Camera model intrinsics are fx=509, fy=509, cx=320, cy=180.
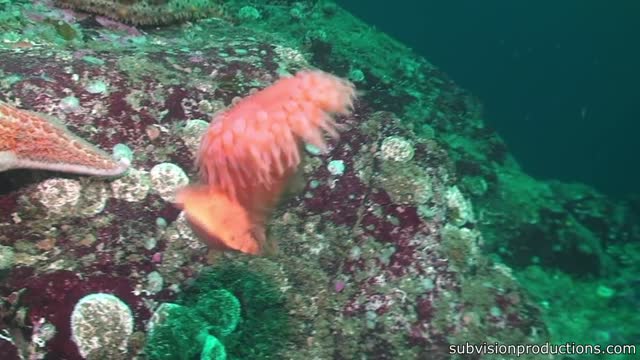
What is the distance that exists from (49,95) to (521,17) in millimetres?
71634

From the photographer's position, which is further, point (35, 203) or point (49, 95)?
point (49, 95)

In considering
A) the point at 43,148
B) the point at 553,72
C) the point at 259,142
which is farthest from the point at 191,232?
the point at 553,72

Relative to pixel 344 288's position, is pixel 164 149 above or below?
above

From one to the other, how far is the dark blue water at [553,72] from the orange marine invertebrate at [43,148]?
20980 millimetres

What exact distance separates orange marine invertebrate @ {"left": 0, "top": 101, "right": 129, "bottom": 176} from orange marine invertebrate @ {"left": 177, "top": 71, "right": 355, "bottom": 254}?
1.03 m

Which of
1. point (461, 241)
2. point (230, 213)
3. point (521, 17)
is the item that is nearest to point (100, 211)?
point (230, 213)

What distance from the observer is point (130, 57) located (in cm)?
407

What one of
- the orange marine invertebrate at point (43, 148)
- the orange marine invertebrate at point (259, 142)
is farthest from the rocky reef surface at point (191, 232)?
the orange marine invertebrate at point (259, 142)

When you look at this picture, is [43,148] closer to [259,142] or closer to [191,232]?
[191,232]

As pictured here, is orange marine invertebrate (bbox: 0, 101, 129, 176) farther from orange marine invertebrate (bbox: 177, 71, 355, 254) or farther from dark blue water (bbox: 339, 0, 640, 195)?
dark blue water (bbox: 339, 0, 640, 195)

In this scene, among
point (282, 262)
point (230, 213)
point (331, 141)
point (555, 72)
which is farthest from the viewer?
point (555, 72)

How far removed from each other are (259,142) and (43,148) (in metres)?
1.70

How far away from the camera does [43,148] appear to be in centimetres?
304

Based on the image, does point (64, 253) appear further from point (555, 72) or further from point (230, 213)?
point (555, 72)
